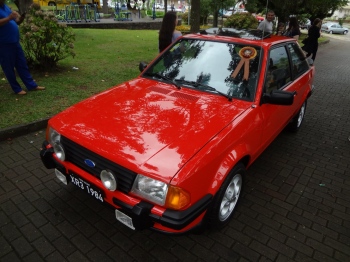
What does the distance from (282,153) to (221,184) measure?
2.26 meters

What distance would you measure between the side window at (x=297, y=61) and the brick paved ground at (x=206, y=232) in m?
Result: 1.28

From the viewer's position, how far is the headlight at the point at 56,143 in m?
2.50

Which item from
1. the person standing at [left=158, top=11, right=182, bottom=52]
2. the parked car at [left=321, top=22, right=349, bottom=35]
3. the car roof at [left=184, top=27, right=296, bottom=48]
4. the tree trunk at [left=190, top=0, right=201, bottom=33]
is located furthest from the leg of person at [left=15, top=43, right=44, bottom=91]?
the parked car at [left=321, top=22, right=349, bottom=35]

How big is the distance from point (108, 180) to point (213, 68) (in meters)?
1.79

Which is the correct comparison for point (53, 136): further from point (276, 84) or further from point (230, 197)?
point (276, 84)

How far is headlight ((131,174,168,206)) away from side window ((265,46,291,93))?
177cm

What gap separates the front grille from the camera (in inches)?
82.4

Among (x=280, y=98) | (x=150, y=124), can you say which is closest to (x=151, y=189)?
(x=150, y=124)

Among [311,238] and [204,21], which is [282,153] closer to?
[311,238]

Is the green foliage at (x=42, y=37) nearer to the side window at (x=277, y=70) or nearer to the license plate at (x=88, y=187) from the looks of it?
the license plate at (x=88, y=187)

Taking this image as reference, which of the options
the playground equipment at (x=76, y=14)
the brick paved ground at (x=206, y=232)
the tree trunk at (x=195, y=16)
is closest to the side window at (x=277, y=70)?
the brick paved ground at (x=206, y=232)

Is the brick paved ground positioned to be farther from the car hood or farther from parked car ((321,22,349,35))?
parked car ((321,22,349,35))

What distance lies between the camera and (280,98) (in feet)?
9.06

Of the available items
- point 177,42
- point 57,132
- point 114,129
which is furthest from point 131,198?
point 177,42
